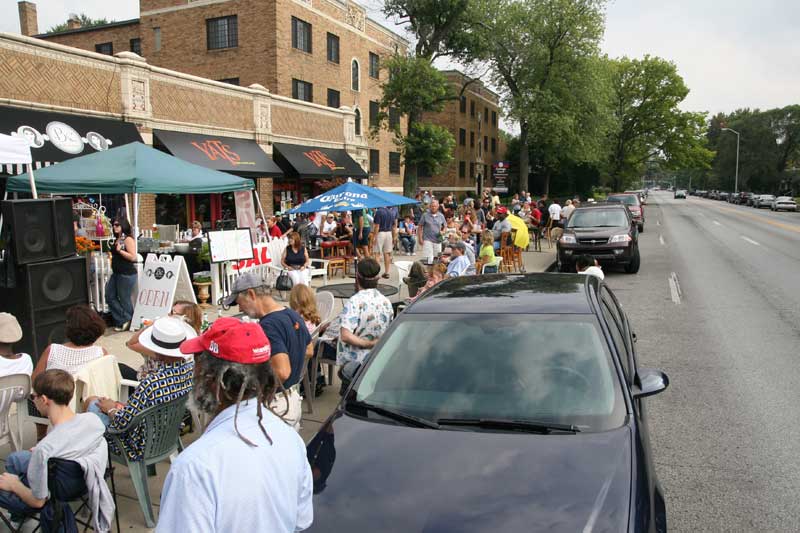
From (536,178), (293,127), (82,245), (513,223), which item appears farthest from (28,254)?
(536,178)

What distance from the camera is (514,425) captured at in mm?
3209

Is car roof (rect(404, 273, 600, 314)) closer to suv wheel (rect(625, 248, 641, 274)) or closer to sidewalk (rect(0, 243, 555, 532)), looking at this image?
sidewalk (rect(0, 243, 555, 532))

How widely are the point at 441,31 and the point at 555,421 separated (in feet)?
104

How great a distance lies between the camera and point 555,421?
3.25 meters

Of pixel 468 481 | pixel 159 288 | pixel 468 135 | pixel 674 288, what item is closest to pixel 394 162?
pixel 468 135

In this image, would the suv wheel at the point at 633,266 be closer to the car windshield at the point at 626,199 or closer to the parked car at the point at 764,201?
the car windshield at the point at 626,199

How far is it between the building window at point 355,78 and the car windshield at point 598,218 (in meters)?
22.2

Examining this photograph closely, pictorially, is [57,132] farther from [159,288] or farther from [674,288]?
[674,288]

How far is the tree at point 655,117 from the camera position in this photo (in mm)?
Result: 65688

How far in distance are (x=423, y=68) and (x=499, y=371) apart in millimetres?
27426

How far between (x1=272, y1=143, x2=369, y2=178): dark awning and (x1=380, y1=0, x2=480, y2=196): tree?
3.34 m

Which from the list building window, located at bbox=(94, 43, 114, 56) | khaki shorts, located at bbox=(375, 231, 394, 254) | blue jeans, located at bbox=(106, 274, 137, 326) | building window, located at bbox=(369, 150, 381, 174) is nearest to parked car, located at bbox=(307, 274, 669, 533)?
blue jeans, located at bbox=(106, 274, 137, 326)

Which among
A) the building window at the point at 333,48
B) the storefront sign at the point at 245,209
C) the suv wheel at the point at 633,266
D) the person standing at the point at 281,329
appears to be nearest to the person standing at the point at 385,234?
the storefront sign at the point at 245,209

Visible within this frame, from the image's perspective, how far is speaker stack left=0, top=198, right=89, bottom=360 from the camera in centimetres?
A: 652
